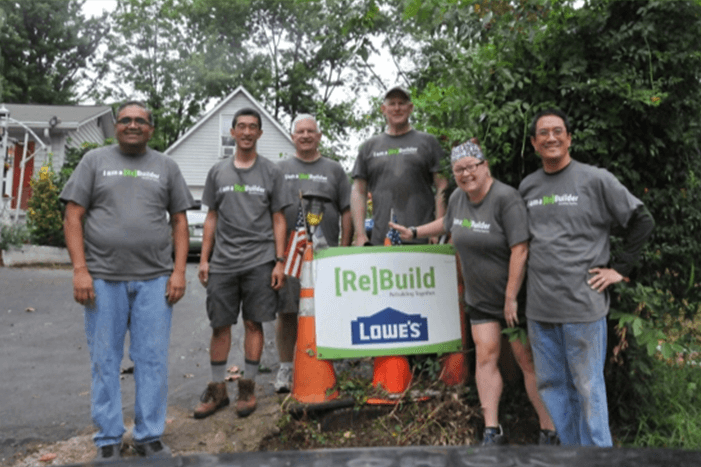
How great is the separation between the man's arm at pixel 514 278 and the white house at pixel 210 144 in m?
26.7

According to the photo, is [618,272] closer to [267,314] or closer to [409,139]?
[409,139]

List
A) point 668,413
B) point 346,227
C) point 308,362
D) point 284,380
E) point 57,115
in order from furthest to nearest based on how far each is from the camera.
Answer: point 57,115 → point 346,227 → point 284,380 → point 308,362 → point 668,413

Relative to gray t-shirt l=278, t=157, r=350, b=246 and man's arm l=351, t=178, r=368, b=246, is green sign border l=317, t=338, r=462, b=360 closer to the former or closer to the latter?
man's arm l=351, t=178, r=368, b=246

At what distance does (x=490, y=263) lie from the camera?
12.8 ft

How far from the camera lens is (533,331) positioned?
12.0 feet

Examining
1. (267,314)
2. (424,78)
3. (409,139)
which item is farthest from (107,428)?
(424,78)

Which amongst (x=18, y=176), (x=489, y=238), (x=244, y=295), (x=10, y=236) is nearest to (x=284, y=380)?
(x=244, y=295)

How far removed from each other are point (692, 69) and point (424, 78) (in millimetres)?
1974

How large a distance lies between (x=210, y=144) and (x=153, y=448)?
2755 cm

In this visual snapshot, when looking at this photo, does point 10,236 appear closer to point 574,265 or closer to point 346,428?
point 346,428

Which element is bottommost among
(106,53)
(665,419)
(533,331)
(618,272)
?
(665,419)

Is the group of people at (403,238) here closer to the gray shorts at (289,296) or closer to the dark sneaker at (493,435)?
the dark sneaker at (493,435)

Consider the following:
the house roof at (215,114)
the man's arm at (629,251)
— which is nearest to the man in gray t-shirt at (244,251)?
the man's arm at (629,251)

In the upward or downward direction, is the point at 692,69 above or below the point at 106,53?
below
